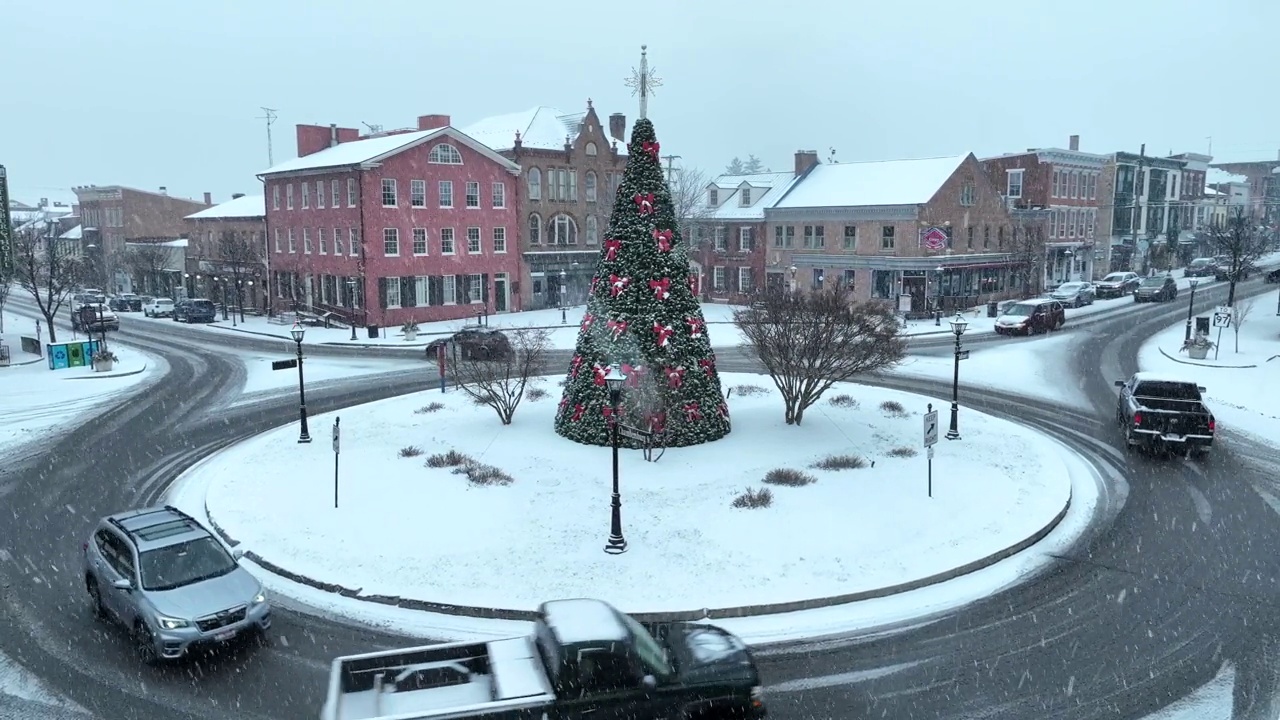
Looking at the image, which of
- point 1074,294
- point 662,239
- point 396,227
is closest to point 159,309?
point 396,227

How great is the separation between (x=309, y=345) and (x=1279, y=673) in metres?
38.7

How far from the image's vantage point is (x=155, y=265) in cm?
6581

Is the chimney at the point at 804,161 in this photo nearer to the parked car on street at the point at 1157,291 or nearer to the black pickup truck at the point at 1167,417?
the parked car on street at the point at 1157,291

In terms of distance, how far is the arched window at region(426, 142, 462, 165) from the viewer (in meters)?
48.1

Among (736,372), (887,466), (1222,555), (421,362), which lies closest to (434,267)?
(421,362)

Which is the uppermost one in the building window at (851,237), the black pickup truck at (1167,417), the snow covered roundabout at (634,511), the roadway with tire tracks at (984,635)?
the building window at (851,237)

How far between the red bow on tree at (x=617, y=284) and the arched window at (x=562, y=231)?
3650 cm

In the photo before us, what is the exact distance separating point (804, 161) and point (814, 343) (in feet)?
139

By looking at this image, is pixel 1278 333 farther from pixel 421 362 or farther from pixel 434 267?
pixel 434 267

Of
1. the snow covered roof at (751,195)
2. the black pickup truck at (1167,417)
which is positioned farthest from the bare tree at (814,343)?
the snow covered roof at (751,195)

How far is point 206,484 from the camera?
18953 mm

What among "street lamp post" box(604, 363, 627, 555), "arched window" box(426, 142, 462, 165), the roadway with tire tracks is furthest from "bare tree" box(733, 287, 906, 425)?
"arched window" box(426, 142, 462, 165)

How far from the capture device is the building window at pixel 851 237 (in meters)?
52.4

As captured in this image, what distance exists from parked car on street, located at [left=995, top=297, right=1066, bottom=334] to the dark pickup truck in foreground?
120 ft
